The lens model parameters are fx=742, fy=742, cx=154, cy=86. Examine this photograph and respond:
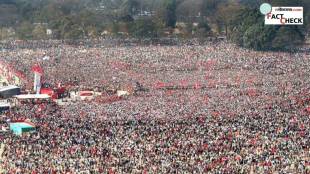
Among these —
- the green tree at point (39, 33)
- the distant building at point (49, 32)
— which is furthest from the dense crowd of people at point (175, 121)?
the distant building at point (49, 32)

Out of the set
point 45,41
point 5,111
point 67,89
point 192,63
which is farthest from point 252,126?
point 45,41

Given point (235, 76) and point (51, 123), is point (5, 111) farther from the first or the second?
point (235, 76)

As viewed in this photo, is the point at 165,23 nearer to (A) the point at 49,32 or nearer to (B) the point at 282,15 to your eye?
(A) the point at 49,32

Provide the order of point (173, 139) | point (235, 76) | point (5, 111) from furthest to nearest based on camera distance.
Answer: point (235, 76) → point (5, 111) → point (173, 139)

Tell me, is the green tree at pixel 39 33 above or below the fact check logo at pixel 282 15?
below

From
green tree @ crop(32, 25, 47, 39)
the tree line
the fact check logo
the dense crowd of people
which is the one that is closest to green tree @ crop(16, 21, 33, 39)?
the tree line

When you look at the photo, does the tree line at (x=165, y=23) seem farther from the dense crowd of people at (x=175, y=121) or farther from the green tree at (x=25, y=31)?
the dense crowd of people at (x=175, y=121)

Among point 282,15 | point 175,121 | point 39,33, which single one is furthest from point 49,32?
point 175,121
